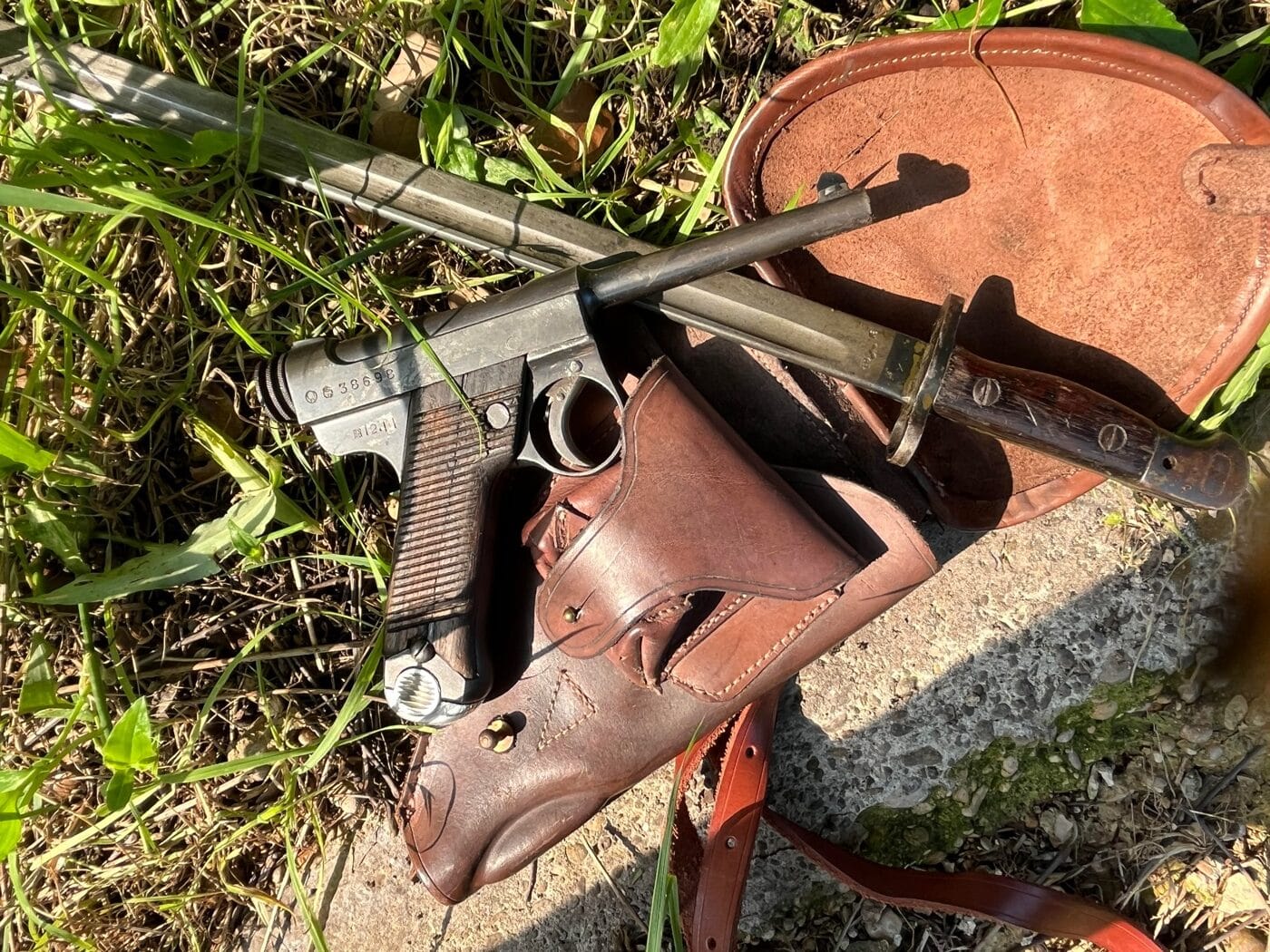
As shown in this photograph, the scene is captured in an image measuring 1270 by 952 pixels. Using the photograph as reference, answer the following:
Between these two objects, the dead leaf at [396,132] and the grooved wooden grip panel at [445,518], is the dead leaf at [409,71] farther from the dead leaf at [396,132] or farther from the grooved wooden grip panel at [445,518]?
the grooved wooden grip panel at [445,518]

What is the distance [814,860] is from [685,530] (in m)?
1.11

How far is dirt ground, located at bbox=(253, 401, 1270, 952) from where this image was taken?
255cm

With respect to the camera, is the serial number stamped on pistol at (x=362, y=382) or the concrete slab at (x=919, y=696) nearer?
the serial number stamped on pistol at (x=362, y=382)

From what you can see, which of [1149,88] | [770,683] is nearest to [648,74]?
[1149,88]

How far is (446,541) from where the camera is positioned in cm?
230

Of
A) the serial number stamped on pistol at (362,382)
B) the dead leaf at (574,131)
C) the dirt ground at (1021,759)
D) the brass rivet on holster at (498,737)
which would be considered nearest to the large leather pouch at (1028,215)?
the dirt ground at (1021,759)

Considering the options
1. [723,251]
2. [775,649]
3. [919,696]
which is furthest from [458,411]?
[919,696]

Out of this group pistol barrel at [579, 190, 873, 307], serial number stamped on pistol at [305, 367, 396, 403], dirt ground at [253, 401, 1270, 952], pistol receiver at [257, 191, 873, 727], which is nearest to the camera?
pistol barrel at [579, 190, 873, 307]

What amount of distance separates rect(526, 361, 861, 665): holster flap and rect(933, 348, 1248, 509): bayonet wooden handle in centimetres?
48

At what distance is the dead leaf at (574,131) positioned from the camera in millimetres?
2592

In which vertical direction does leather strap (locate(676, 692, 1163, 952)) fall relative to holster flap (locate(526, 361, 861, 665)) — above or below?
below

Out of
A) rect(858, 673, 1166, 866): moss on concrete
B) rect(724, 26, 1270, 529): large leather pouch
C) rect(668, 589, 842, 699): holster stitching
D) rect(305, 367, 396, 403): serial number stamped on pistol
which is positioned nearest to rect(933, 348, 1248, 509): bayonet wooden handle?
rect(724, 26, 1270, 529): large leather pouch

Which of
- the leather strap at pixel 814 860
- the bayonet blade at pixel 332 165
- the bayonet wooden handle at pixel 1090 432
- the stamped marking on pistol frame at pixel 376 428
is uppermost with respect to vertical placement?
the bayonet wooden handle at pixel 1090 432

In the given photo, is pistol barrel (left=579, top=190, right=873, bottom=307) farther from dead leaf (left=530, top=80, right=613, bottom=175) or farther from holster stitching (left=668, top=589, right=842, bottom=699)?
holster stitching (left=668, top=589, right=842, bottom=699)
